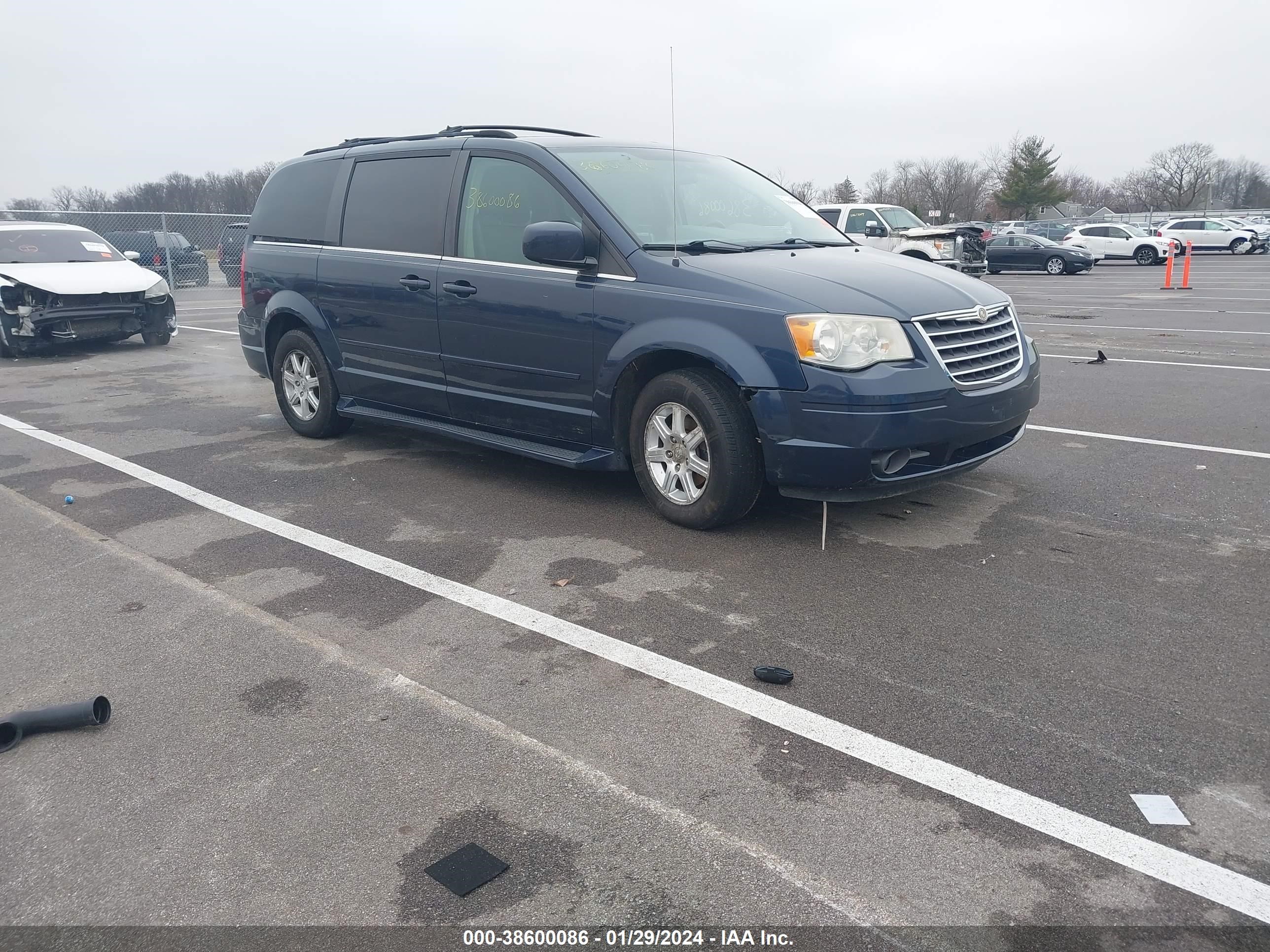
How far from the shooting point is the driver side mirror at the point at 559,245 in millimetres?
5191

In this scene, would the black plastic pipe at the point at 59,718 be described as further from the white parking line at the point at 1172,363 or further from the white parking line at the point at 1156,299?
the white parking line at the point at 1156,299

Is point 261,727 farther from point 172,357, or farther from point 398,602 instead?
point 172,357

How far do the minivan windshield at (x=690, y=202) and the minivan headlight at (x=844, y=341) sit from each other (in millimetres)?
979

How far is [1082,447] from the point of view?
687 cm

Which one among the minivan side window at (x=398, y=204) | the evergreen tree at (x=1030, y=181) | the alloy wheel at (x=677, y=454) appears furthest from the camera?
the evergreen tree at (x=1030, y=181)

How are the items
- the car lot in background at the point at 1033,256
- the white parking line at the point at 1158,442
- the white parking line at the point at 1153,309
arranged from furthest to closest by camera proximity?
1. the car lot in background at the point at 1033,256
2. the white parking line at the point at 1153,309
3. the white parking line at the point at 1158,442

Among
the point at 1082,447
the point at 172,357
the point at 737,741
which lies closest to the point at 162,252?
the point at 172,357

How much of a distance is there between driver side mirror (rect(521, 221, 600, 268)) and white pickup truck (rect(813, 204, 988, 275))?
1430 centimetres

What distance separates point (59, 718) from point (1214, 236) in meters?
44.1

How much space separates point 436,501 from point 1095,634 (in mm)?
3596

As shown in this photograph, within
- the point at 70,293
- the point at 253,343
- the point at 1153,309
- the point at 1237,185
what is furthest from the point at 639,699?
the point at 1237,185

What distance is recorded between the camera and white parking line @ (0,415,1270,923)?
2.54m

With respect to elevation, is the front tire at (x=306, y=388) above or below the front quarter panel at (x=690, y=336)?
below

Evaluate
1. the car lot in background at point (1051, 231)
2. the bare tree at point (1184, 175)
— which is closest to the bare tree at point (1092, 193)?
the bare tree at point (1184, 175)
